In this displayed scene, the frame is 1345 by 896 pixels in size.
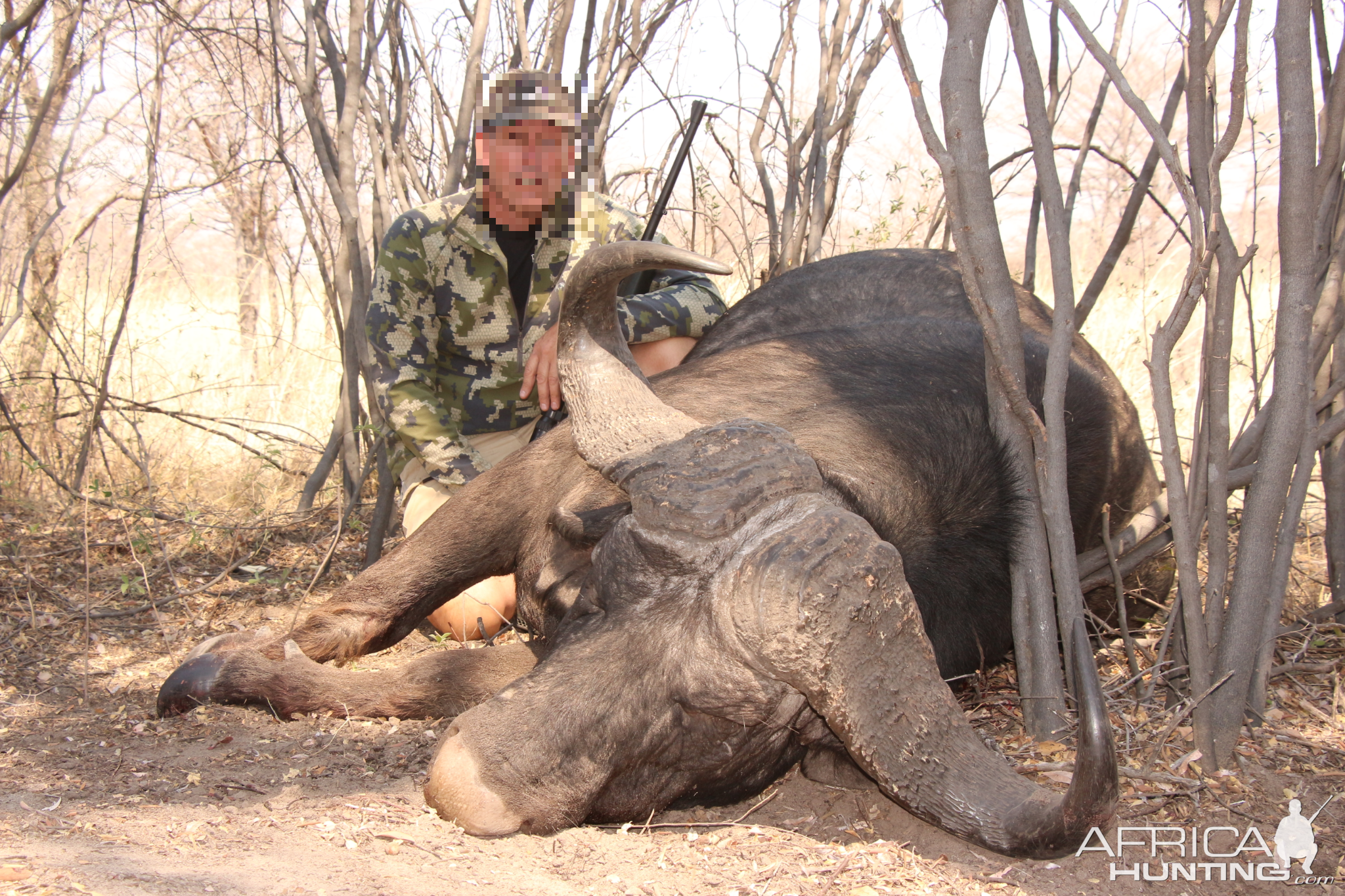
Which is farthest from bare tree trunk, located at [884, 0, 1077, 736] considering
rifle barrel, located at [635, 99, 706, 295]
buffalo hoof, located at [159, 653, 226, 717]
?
buffalo hoof, located at [159, 653, 226, 717]

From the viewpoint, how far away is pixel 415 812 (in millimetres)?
2184

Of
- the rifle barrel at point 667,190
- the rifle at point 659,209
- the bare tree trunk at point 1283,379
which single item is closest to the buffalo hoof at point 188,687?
the rifle at point 659,209

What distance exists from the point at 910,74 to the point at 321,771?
2207 mm

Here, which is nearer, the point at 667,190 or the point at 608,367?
the point at 608,367

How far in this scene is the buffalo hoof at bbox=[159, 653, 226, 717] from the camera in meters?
2.84

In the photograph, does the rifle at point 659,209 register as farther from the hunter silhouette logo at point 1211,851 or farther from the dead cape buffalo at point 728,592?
the hunter silhouette logo at point 1211,851

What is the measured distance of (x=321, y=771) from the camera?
8.21 feet

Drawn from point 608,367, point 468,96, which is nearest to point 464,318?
point 468,96

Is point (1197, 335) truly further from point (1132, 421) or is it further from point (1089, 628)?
point (1089, 628)

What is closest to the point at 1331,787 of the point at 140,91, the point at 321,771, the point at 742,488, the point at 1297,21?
the point at 742,488

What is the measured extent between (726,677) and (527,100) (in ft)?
7.77

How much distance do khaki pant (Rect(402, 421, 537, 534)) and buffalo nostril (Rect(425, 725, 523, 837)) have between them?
71.5 inches

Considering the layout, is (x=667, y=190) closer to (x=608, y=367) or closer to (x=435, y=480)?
(x=435, y=480)

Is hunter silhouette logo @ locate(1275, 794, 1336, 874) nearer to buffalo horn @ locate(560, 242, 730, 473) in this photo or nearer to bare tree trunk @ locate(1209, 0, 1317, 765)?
bare tree trunk @ locate(1209, 0, 1317, 765)
